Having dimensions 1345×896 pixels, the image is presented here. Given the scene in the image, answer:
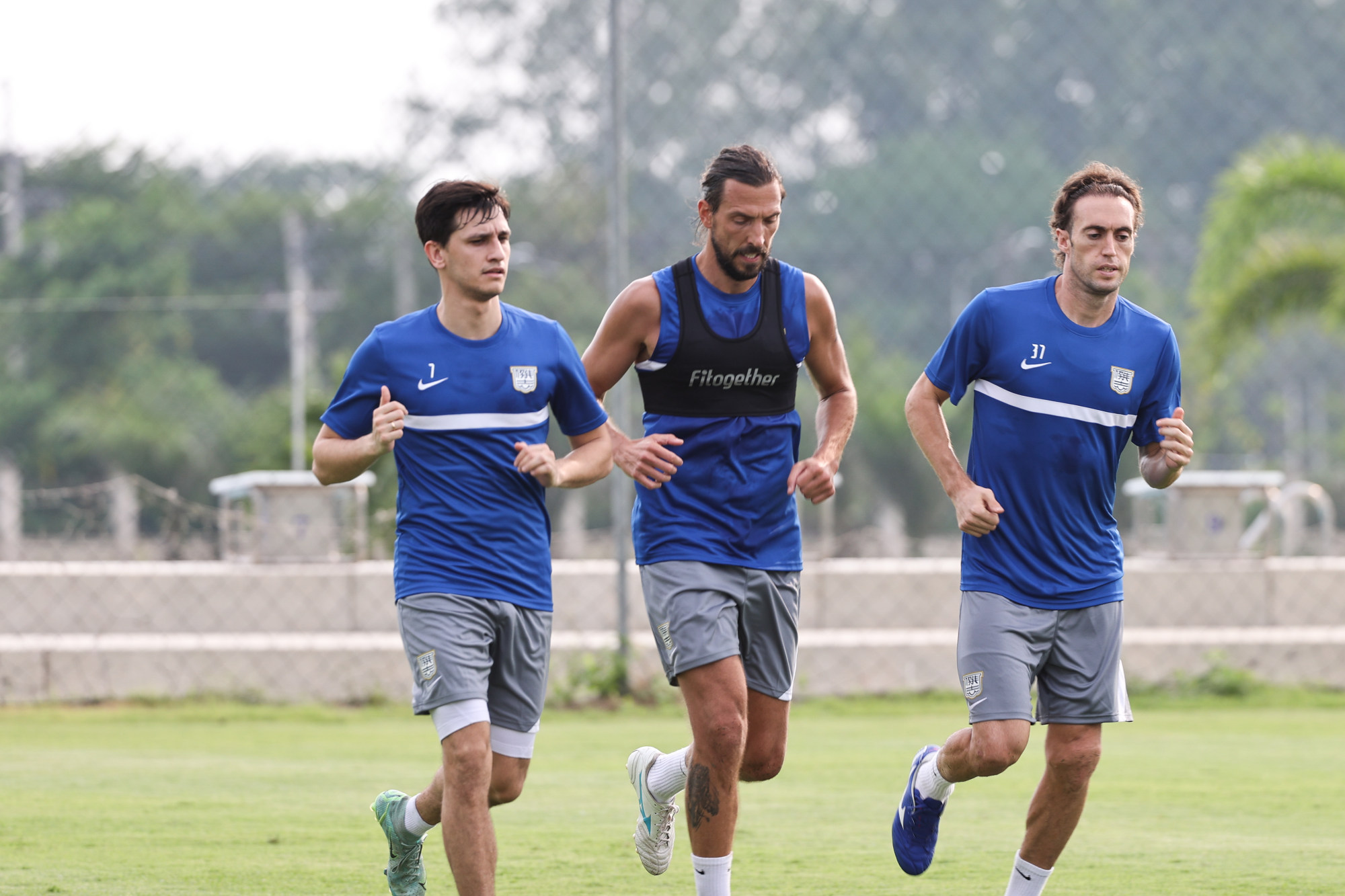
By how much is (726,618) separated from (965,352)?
107 centimetres

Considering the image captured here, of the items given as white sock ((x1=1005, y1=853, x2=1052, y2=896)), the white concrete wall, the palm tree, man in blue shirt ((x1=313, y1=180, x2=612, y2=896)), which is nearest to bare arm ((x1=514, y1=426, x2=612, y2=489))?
man in blue shirt ((x1=313, y1=180, x2=612, y2=896))

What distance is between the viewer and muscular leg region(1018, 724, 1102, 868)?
4828 mm

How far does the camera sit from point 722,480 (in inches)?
200

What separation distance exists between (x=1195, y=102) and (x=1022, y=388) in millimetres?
33719

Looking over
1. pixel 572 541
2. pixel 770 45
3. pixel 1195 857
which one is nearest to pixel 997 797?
pixel 1195 857

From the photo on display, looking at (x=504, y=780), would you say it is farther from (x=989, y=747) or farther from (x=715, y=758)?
(x=989, y=747)

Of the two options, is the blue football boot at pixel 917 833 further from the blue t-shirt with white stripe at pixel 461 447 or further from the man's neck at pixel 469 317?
the man's neck at pixel 469 317

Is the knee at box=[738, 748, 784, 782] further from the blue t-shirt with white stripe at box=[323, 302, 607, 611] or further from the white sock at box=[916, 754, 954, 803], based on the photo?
the blue t-shirt with white stripe at box=[323, 302, 607, 611]

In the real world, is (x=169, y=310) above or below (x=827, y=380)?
above

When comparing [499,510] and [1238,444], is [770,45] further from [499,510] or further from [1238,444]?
[499,510]

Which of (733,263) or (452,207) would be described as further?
(733,263)

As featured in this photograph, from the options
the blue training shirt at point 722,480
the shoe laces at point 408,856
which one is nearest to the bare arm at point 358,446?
the blue training shirt at point 722,480

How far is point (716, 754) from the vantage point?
484 cm

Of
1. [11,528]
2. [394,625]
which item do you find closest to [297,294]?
[11,528]
